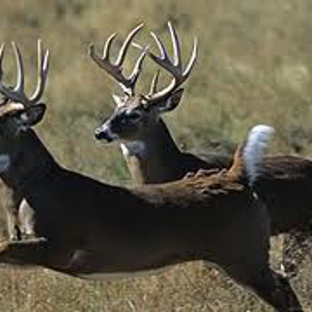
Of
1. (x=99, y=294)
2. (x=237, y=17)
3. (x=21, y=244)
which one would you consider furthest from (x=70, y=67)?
(x=21, y=244)

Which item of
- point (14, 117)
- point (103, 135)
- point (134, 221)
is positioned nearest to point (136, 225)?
point (134, 221)

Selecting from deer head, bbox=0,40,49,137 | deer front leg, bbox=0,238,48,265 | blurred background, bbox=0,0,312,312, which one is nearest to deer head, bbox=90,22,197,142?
blurred background, bbox=0,0,312,312

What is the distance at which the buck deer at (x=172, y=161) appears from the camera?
10.9 metres

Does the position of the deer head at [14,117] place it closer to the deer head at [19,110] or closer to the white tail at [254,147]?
the deer head at [19,110]

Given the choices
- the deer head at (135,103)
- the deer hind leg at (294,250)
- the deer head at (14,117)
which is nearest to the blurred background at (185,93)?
the deer hind leg at (294,250)

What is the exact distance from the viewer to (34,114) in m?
9.26

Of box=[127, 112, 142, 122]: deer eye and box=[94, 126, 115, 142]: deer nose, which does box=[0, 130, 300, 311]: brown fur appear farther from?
box=[127, 112, 142, 122]: deer eye

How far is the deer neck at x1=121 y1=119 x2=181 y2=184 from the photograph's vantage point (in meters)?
12.1

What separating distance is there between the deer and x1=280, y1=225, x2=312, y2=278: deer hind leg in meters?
1.31

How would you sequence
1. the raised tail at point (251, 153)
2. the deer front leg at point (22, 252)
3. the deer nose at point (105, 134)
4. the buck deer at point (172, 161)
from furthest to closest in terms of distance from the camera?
1. the deer nose at point (105, 134)
2. the buck deer at point (172, 161)
3. the raised tail at point (251, 153)
4. the deer front leg at point (22, 252)

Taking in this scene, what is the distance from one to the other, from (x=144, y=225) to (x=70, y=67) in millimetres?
12565

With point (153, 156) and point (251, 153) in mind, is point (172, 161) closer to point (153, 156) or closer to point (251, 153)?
point (153, 156)

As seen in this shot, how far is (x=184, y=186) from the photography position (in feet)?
30.3

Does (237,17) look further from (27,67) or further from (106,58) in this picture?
(106,58)
